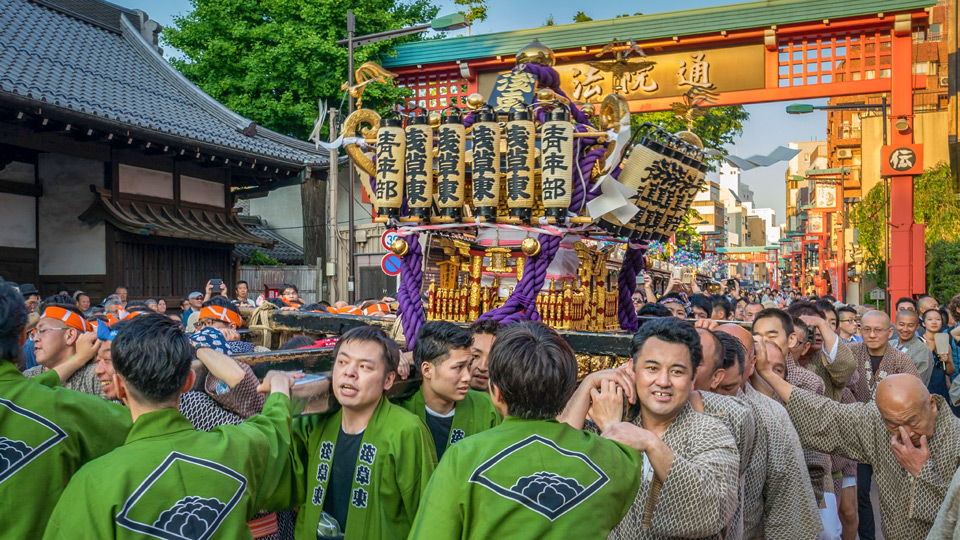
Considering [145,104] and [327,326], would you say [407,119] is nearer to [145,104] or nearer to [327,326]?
[327,326]

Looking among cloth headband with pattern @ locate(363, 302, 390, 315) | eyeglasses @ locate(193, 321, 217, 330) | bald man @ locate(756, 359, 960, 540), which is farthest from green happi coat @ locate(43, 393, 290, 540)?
cloth headband with pattern @ locate(363, 302, 390, 315)

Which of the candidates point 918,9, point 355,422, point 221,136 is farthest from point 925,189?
point 355,422

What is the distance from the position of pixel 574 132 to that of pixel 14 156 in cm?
982

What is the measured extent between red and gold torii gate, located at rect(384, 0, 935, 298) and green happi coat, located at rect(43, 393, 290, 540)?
508 inches

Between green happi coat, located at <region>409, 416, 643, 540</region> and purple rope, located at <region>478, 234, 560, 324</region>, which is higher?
purple rope, located at <region>478, 234, 560, 324</region>

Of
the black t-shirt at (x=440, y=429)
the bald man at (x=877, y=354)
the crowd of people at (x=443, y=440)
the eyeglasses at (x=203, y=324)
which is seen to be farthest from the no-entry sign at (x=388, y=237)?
the bald man at (x=877, y=354)

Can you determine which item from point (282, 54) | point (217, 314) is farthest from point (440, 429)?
point (282, 54)

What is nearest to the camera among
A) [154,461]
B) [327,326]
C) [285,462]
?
[154,461]

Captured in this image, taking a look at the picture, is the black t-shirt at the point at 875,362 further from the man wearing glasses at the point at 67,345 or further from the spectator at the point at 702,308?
the man wearing glasses at the point at 67,345

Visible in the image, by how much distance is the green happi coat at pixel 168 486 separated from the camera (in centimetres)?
205

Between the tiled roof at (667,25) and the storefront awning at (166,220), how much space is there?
6.84m

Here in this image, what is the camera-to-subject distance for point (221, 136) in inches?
499

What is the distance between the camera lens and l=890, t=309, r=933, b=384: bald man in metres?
6.88

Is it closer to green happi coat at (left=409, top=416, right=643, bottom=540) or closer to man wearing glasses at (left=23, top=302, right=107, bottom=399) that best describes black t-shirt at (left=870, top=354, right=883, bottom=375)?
green happi coat at (left=409, top=416, right=643, bottom=540)
